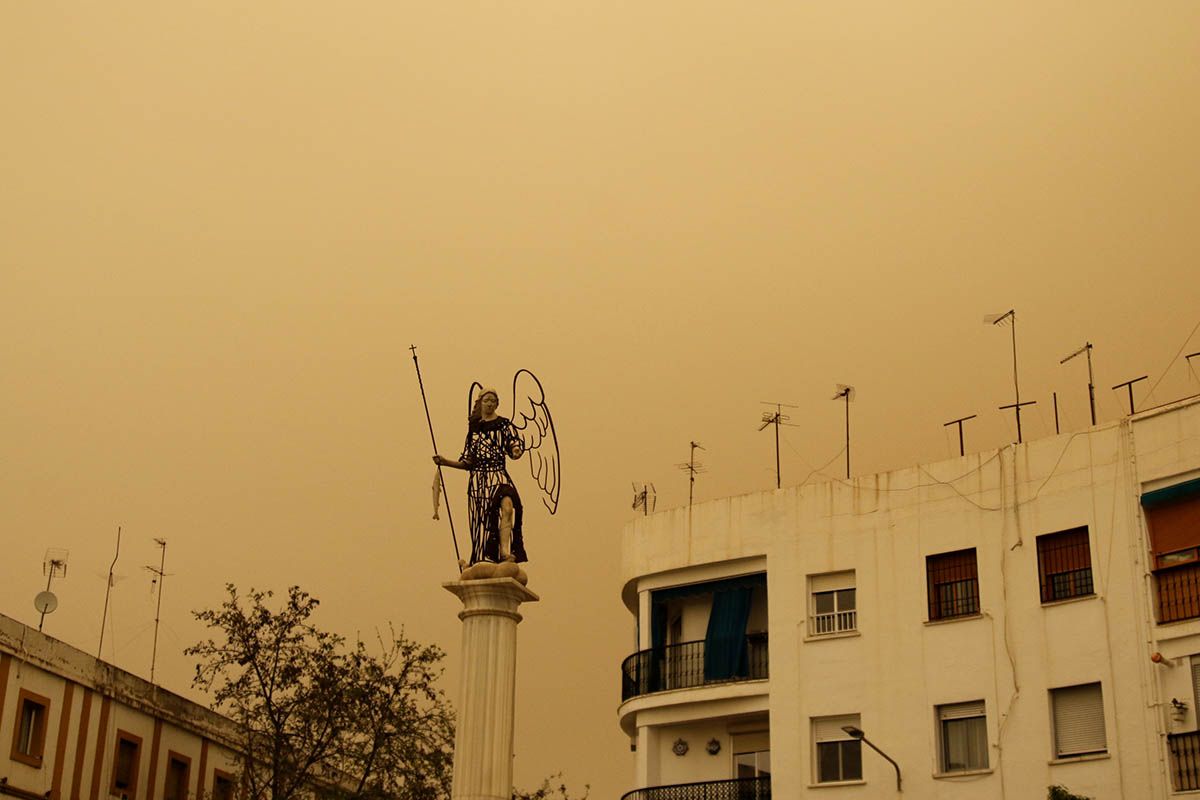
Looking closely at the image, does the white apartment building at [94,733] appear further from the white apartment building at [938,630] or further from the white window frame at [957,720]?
the white window frame at [957,720]

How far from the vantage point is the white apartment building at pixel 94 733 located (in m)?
36.0

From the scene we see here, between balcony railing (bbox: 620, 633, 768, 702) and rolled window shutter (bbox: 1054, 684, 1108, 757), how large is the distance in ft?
22.2

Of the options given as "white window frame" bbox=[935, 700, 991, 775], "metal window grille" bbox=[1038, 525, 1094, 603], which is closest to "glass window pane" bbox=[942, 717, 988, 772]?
"white window frame" bbox=[935, 700, 991, 775]

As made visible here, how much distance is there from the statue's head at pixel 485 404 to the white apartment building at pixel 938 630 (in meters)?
11.6

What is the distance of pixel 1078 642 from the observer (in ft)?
A: 104

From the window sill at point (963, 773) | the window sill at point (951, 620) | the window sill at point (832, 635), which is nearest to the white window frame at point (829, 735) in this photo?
the window sill at point (832, 635)

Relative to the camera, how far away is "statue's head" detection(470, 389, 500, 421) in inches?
1001

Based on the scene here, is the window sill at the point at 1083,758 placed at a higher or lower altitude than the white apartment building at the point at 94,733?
lower

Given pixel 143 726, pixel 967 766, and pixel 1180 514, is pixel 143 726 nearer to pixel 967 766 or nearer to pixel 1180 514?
pixel 967 766

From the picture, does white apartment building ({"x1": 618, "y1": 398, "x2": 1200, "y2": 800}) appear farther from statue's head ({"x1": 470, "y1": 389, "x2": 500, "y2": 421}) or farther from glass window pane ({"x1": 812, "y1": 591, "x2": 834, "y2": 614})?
statue's head ({"x1": 470, "y1": 389, "x2": 500, "y2": 421})

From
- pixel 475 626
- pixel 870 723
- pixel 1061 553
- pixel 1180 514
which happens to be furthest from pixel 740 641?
pixel 475 626

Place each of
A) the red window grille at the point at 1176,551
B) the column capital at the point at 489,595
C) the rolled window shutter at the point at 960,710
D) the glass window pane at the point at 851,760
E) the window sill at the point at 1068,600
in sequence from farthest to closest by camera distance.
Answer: the glass window pane at the point at 851,760
the rolled window shutter at the point at 960,710
the window sill at the point at 1068,600
the red window grille at the point at 1176,551
the column capital at the point at 489,595

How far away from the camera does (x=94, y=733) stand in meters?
39.1

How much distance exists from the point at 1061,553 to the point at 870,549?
13.6 ft
